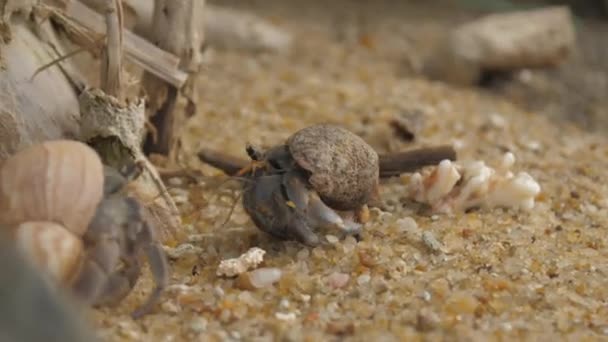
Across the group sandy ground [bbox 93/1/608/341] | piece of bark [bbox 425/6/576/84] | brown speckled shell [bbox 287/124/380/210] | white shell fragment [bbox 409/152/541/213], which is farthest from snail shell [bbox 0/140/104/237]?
piece of bark [bbox 425/6/576/84]

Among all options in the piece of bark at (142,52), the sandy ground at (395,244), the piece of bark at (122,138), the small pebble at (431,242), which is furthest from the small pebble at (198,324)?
the piece of bark at (142,52)

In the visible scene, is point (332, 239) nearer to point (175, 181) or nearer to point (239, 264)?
point (239, 264)

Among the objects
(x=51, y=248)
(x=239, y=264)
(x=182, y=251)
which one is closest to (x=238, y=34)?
(x=182, y=251)

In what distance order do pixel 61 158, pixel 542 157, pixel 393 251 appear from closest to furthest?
pixel 61 158, pixel 393 251, pixel 542 157

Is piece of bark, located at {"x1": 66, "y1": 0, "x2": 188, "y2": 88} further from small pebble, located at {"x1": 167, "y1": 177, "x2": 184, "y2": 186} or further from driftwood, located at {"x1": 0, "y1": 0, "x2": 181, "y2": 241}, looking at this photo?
small pebble, located at {"x1": 167, "y1": 177, "x2": 184, "y2": 186}

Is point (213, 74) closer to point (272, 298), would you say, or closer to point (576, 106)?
point (576, 106)

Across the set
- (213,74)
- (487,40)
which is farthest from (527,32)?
(213,74)

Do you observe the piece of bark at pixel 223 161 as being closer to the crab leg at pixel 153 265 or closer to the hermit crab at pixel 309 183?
the hermit crab at pixel 309 183
